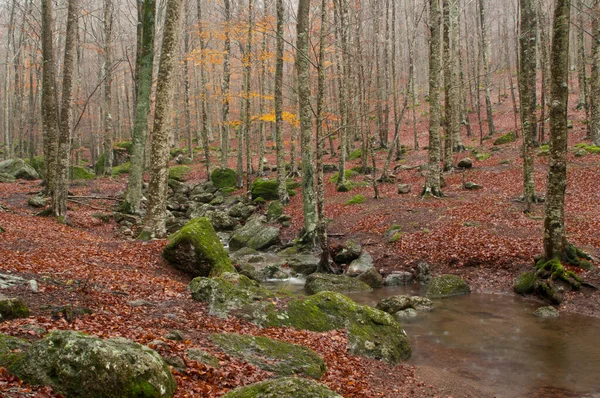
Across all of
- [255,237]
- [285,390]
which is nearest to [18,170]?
[255,237]

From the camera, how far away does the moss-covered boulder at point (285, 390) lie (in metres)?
3.21

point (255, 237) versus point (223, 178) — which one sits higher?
point (223, 178)

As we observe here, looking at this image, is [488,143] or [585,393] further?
[488,143]

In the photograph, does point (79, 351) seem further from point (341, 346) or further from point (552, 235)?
point (552, 235)

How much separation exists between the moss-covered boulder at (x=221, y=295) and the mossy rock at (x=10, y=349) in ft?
11.1

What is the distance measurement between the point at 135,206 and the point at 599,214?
16.0m

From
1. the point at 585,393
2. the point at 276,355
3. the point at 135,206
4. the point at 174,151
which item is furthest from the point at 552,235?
the point at 174,151

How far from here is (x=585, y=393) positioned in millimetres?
6016

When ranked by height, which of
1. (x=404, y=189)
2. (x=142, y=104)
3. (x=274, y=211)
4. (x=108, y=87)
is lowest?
(x=274, y=211)

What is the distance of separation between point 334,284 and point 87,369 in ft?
28.5

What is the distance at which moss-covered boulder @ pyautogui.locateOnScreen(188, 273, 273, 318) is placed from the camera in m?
7.38

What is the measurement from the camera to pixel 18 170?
26766 mm

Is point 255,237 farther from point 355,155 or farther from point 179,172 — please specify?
point 179,172

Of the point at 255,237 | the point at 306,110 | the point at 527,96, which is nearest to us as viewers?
the point at 306,110
